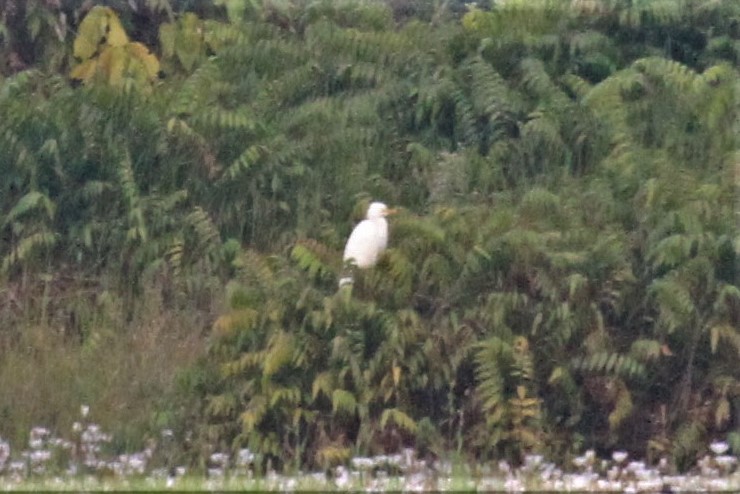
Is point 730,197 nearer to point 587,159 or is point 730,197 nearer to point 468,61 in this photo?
point 587,159

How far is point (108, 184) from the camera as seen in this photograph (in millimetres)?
9555

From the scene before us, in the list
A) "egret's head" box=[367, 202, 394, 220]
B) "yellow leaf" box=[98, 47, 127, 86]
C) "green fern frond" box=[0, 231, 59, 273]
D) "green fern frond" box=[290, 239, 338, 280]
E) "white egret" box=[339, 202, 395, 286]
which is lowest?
"green fern frond" box=[0, 231, 59, 273]

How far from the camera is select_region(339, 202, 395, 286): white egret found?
8.27 meters

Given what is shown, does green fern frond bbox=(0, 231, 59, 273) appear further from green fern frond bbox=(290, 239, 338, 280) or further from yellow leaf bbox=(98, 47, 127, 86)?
green fern frond bbox=(290, 239, 338, 280)

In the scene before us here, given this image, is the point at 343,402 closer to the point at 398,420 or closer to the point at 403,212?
the point at 398,420

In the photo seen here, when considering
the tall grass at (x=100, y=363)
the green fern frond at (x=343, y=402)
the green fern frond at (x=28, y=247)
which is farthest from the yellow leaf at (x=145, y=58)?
the green fern frond at (x=343, y=402)

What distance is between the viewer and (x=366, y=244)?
831 cm

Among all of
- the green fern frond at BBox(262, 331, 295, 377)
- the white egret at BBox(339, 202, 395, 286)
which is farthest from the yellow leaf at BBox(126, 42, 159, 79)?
the green fern frond at BBox(262, 331, 295, 377)

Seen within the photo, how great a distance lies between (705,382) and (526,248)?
126 cm

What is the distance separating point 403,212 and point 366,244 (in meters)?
0.72

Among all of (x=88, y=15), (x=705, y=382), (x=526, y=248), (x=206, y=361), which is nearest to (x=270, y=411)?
(x=206, y=361)

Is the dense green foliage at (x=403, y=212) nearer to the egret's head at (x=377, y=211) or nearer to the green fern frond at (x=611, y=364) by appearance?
the green fern frond at (x=611, y=364)

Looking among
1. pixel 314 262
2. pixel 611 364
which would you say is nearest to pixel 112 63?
pixel 314 262

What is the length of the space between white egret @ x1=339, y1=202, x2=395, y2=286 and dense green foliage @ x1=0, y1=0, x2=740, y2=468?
82 millimetres
